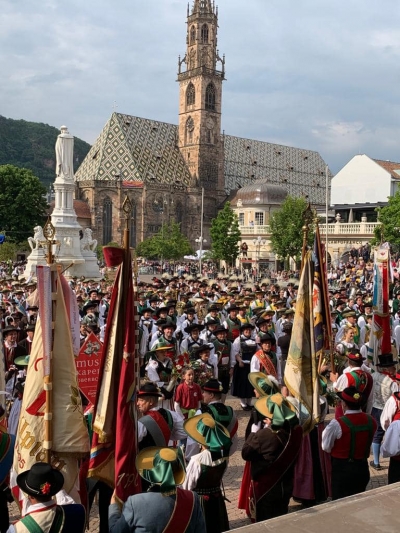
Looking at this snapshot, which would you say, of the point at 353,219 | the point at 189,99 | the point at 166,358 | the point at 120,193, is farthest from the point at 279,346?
the point at 189,99

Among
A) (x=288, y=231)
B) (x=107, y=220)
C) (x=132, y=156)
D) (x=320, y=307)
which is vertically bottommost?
(x=320, y=307)

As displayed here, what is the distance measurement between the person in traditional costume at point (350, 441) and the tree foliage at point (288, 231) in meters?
39.4

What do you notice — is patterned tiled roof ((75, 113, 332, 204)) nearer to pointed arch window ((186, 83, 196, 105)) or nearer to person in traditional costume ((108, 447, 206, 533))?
pointed arch window ((186, 83, 196, 105))

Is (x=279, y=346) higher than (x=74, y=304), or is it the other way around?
(x=74, y=304)

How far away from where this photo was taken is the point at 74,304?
712 cm

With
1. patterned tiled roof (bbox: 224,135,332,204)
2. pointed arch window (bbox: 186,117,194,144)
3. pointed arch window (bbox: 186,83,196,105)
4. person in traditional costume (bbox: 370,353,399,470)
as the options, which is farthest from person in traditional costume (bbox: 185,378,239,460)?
patterned tiled roof (bbox: 224,135,332,204)

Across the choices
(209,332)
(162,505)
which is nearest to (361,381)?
(162,505)

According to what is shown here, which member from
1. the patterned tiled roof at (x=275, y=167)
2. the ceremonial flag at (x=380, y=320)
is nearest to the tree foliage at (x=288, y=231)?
the ceremonial flag at (x=380, y=320)

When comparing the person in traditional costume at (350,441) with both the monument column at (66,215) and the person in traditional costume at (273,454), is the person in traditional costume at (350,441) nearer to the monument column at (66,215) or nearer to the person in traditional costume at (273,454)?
the person in traditional costume at (273,454)

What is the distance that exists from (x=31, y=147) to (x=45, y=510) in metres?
157

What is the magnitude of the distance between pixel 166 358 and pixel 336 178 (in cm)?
5575

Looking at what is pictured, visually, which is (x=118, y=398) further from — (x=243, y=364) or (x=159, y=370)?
(x=243, y=364)

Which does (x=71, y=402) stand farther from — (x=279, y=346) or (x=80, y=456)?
(x=279, y=346)

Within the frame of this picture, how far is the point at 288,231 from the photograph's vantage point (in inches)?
1773
